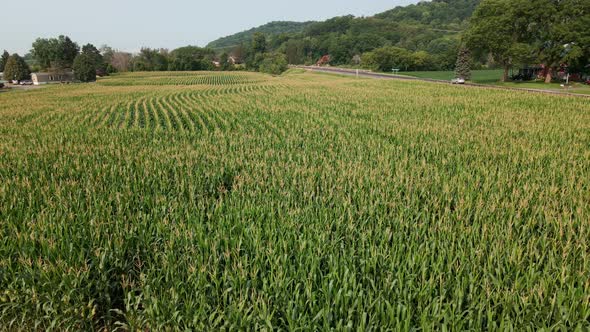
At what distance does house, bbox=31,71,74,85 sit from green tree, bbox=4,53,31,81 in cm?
683

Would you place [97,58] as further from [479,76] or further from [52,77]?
[479,76]

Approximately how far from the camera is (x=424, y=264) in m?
4.23

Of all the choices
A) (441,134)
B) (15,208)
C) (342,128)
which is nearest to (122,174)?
(15,208)

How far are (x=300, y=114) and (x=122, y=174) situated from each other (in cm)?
1375

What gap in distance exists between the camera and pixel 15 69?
4478 inches

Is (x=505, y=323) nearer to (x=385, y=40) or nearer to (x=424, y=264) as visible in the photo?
(x=424, y=264)

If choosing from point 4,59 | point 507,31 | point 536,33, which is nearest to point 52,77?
point 4,59

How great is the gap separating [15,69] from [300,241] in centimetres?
14826

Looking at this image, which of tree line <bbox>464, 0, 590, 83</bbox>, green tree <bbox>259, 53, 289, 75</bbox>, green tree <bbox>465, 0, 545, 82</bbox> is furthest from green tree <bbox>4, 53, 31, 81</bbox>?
green tree <bbox>465, 0, 545, 82</bbox>

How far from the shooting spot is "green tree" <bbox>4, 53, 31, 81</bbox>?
4473 inches

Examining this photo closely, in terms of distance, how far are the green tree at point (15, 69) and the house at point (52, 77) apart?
6829mm

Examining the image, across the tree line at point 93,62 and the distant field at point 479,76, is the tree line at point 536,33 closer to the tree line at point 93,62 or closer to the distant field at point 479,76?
the distant field at point 479,76

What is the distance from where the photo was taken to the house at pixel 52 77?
A: 11027 centimetres

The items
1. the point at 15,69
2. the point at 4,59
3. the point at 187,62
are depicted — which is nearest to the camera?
the point at 15,69
